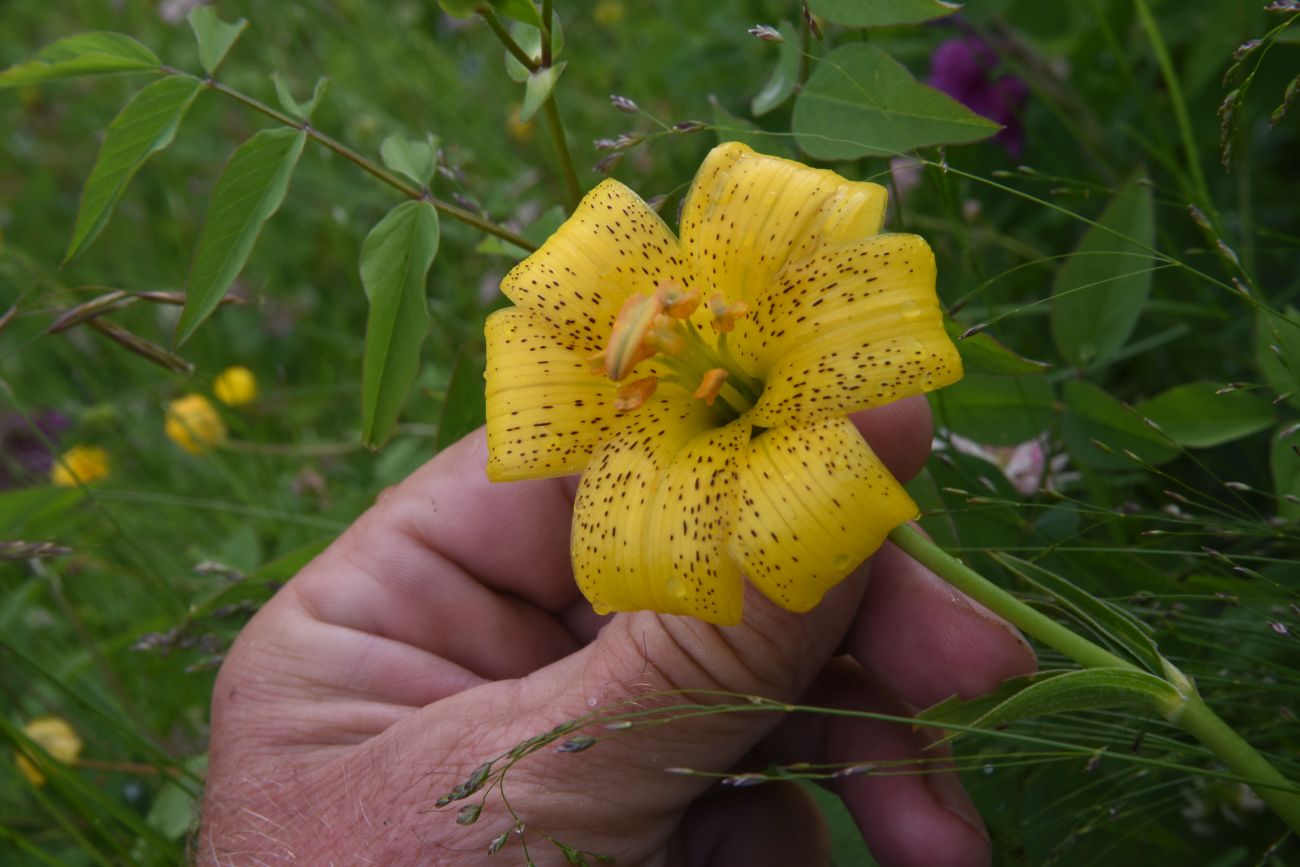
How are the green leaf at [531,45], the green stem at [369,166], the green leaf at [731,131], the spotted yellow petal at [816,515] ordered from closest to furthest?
the spotted yellow petal at [816,515] < the green leaf at [531,45] < the green stem at [369,166] < the green leaf at [731,131]

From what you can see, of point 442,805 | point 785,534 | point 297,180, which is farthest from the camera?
point 297,180

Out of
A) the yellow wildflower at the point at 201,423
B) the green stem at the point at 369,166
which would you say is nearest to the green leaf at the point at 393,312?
the green stem at the point at 369,166

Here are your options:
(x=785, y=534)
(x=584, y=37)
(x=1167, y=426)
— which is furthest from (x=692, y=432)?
(x=584, y=37)

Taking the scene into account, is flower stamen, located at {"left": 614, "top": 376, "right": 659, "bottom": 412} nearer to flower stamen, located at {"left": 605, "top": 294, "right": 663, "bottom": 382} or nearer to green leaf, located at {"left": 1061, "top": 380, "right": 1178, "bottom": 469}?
flower stamen, located at {"left": 605, "top": 294, "right": 663, "bottom": 382}

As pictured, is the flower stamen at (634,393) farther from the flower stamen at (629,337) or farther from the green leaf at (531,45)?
the green leaf at (531,45)

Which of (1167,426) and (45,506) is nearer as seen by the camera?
(1167,426)

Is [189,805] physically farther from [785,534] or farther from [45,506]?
[785,534]
